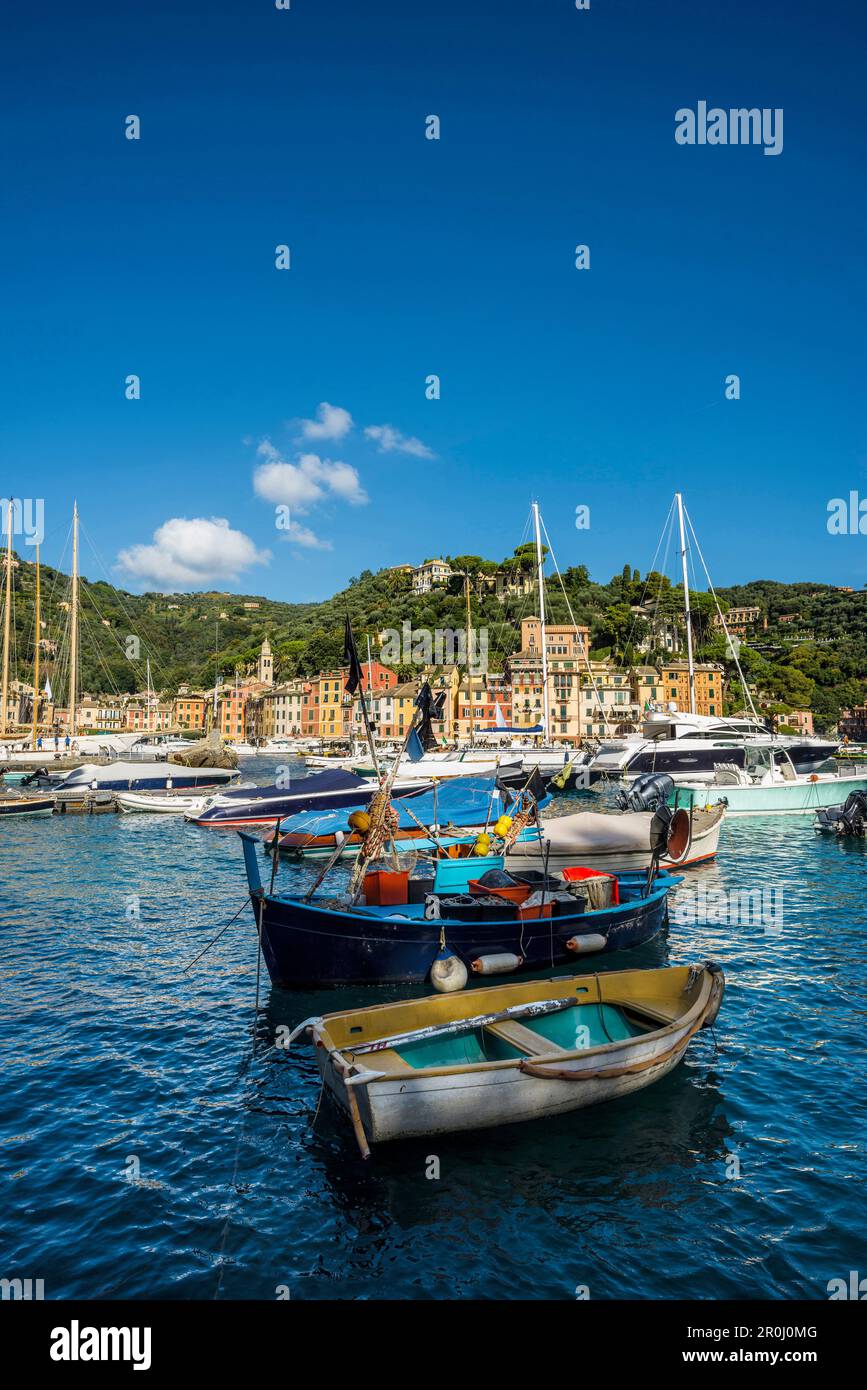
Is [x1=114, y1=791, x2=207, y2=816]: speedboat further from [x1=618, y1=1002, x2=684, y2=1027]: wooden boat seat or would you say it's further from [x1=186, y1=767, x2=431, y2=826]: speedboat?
[x1=618, y1=1002, x2=684, y2=1027]: wooden boat seat

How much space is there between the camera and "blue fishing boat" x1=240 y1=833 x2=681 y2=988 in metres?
14.7

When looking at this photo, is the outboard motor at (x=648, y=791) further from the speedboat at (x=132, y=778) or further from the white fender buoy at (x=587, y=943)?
the speedboat at (x=132, y=778)

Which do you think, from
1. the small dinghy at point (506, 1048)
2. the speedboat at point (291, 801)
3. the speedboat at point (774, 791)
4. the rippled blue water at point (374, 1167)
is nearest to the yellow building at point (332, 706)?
the speedboat at point (291, 801)

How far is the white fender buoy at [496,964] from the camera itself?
15.4 meters

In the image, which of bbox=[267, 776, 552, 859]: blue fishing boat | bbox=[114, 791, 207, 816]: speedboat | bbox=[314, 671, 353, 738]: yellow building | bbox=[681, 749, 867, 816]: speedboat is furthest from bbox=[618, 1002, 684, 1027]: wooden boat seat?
bbox=[314, 671, 353, 738]: yellow building

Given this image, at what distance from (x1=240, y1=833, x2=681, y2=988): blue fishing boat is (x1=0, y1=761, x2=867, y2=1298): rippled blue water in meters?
0.64

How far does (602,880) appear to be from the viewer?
17.6 metres

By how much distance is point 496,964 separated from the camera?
15438 millimetres

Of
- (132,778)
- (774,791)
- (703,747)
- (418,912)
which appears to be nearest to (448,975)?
(418,912)

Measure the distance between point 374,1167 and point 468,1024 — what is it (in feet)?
6.80

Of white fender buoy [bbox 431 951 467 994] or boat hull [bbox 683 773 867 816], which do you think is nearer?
white fender buoy [bbox 431 951 467 994]

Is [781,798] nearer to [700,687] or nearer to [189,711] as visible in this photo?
[700,687]

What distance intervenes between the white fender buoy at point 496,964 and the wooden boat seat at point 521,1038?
4.06 metres
